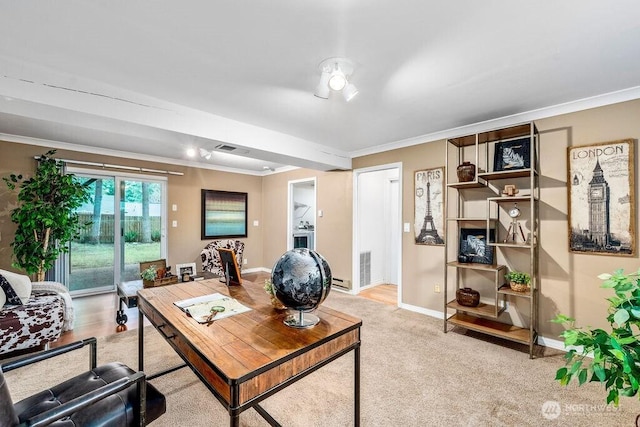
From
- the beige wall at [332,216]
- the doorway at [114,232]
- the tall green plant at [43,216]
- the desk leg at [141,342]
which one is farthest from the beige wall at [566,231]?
the doorway at [114,232]

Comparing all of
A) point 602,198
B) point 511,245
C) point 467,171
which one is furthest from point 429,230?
point 602,198

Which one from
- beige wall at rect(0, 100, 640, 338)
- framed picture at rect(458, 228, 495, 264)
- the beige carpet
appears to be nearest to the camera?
the beige carpet

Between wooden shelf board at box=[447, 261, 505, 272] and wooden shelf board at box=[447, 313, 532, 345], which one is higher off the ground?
wooden shelf board at box=[447, 261, 505, 272]

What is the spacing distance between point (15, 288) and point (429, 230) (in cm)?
449

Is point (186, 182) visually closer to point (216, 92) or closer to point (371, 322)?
point (216, 92)

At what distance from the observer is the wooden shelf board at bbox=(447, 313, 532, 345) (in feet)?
8.64

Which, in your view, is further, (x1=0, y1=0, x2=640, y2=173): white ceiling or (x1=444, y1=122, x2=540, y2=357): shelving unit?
(x1=444, y1=122, x2=540, y2=357): shelving unit


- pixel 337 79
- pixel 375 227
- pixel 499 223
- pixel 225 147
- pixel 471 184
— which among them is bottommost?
pixel 375 227

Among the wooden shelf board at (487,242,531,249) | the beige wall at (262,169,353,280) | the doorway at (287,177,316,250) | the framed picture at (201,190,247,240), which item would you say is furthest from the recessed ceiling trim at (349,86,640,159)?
the framed picture at (201,190,247,240)

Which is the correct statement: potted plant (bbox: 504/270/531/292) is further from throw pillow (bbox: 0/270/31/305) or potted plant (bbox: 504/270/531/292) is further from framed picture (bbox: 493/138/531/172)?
throw pillow (bbox: 0/270/31/305)

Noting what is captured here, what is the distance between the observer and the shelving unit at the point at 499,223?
9.04ft

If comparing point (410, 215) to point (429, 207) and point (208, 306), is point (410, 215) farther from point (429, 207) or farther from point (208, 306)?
point (208, 306)

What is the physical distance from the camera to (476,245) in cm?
321

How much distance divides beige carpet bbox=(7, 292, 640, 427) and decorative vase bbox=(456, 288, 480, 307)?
368 millimetres
